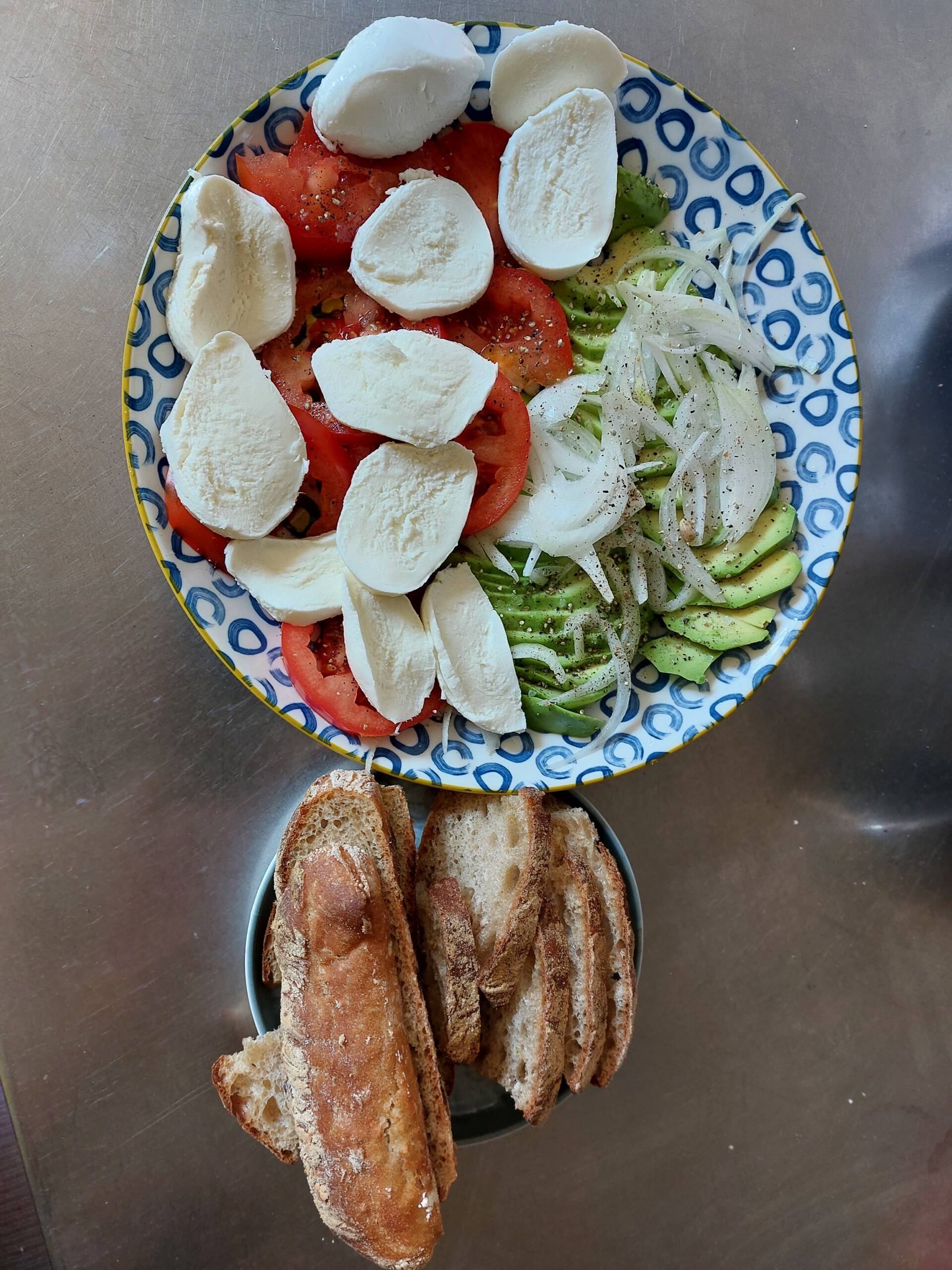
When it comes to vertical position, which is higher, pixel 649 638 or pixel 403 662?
pixel 403 662

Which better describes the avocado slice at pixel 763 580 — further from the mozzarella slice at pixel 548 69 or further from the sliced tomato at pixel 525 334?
the mozzarella slice at pixel 548 69

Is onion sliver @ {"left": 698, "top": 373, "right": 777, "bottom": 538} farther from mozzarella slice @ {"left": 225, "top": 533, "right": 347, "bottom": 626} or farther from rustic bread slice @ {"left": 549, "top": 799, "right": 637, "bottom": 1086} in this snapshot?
mozzarella slice @ {"left": 225, "top": 533, "right": 347, "bottom": 626}

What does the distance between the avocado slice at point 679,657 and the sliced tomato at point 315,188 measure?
0.88 meters

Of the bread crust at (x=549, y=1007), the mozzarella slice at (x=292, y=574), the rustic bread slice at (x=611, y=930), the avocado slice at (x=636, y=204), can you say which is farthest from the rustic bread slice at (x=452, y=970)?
the avocado slice at (x=636, y=204)

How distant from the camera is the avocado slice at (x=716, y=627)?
145cm

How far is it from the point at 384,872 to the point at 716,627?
723 mm

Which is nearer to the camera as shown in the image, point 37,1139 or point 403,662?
point 403,662

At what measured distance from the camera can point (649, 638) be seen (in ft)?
5.16

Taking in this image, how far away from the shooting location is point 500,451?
1.42 metres

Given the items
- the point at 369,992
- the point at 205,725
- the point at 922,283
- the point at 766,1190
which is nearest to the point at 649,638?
the point at 369,992

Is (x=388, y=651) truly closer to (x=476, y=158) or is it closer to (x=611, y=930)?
(x=611, y=930)

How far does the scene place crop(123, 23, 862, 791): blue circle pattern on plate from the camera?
1371 mm

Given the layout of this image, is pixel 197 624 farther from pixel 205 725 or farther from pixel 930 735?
pixel 930 735

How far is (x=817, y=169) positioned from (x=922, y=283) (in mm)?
340
